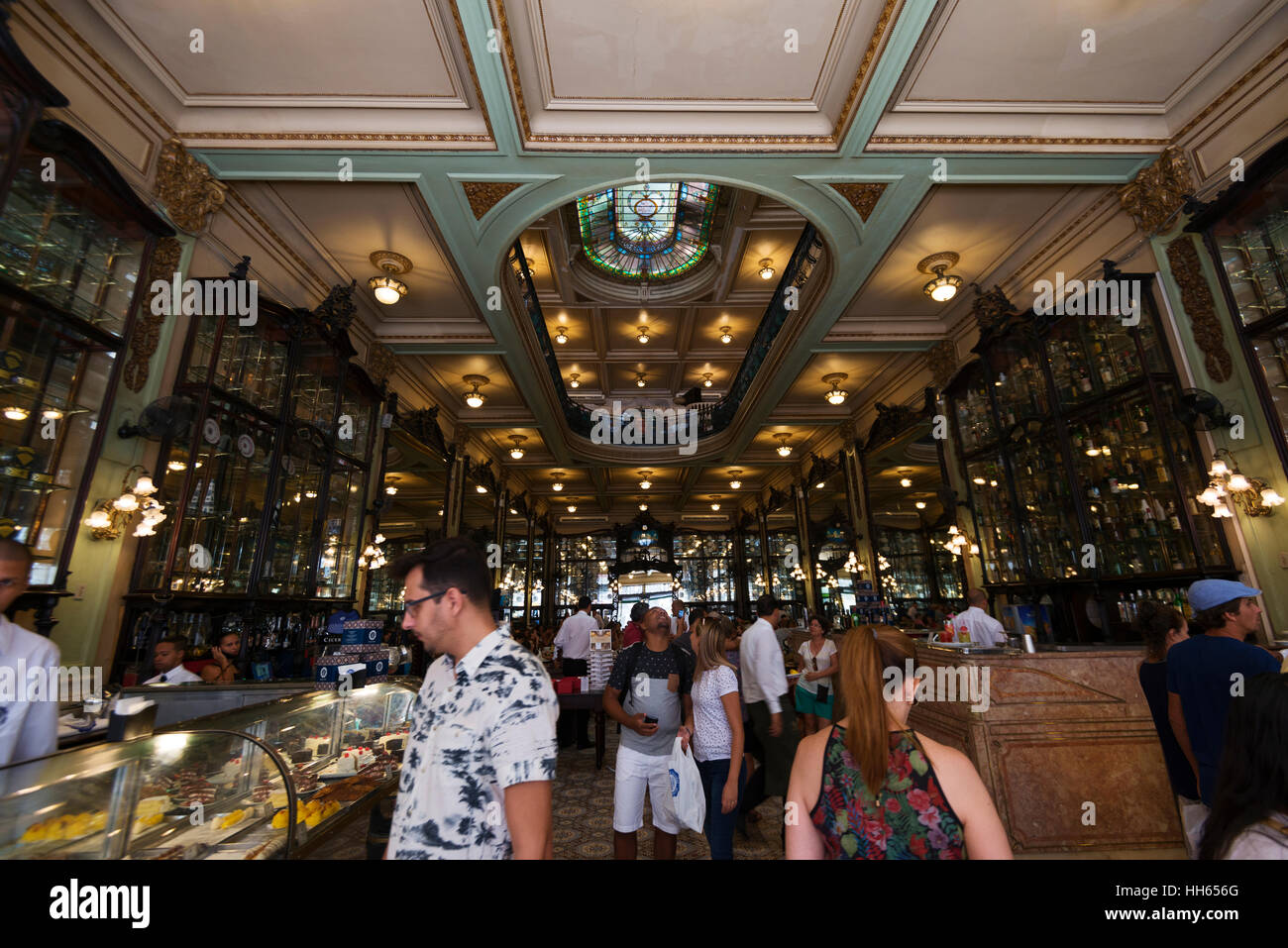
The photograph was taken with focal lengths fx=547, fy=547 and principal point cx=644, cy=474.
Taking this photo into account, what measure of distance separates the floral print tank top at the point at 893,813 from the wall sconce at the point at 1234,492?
528 centimetres

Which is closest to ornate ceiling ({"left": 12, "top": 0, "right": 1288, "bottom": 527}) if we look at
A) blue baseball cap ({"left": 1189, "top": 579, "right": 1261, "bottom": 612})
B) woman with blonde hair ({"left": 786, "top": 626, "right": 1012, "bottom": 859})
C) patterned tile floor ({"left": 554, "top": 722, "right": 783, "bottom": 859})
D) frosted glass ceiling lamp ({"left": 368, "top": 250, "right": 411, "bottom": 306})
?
frosted glass ceiling lamp ({"left": 368, "top": 250, "right": 411, "bottom": 306})

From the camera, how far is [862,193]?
6109 mm

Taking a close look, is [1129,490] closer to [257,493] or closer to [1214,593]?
[1214,593]

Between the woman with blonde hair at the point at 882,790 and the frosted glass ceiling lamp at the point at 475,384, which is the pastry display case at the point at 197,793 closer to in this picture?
the woman with blonde hair at the point at 882,790

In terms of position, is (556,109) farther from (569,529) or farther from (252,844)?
(569,529)

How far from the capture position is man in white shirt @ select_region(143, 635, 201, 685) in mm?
4176

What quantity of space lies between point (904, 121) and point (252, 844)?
23.4 feet

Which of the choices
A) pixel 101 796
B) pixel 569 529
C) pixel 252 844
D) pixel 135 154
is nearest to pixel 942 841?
pixel 252 844

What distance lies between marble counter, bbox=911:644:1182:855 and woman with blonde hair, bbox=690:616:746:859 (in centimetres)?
185

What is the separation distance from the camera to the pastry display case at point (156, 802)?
1468 mm

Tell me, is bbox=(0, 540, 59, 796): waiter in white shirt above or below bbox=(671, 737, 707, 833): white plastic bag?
above

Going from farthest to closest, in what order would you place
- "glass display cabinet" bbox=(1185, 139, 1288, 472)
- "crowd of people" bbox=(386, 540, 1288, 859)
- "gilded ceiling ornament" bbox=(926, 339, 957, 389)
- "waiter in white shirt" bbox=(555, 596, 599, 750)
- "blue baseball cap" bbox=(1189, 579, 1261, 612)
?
"gilded ceiling ornament" bbox=(926, 339, 957, 389) → "waiter in white shirt" bbox=(555, 596, 599, 750) → "glass display cabinet" bbox=(1185, 139, 1288, 472) → "blue baseball cap" bbox=(1189, 579, 1261, 612) → "crowd of people" bbox=(386, 540, 1288, 859)

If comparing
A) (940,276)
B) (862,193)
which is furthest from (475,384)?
(940,276)

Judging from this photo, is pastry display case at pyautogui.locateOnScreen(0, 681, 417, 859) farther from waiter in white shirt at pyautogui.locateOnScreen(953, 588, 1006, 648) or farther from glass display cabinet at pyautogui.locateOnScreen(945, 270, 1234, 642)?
glass display cabinet at pyautogui.locateOnScreen(945, 270, 1234, 642)
